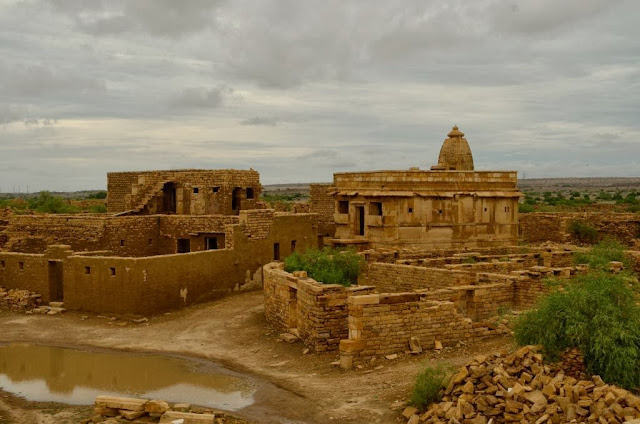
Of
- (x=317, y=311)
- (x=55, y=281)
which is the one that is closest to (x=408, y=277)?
(x=317, y=311)

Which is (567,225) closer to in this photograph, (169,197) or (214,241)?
(214,241)

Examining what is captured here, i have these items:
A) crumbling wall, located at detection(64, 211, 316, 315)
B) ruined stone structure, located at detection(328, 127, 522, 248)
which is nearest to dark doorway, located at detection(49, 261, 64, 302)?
crumbling wall, located at detection(64, 211, 316, 315)

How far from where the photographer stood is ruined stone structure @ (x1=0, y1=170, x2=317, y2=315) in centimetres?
1827

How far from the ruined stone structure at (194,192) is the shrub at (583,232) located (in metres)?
15.8

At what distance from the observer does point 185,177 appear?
26.6 metres

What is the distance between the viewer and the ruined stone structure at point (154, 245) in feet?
59.9

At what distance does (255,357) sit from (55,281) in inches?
333

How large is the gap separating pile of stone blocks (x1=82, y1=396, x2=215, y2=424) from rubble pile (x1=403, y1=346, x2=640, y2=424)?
310cm

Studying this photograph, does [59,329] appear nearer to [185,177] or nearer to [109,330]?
[109,330]

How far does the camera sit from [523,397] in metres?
8.97

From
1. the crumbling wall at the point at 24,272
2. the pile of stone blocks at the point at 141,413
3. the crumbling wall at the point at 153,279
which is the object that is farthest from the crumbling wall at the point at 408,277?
the crumbling wall at the point at 24,272

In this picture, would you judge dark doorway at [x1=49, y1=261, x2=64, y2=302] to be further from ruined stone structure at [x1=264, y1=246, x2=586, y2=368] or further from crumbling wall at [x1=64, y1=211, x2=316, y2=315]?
ruined stone structure at [x1=264, y1=246, x2=586, y2=368]

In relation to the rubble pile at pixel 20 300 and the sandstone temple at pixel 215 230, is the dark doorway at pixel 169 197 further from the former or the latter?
the rubble pile at pixel 20 300

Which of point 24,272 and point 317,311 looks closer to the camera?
point 317,311
